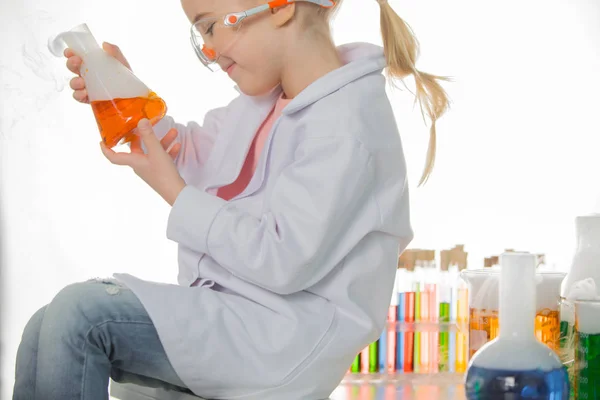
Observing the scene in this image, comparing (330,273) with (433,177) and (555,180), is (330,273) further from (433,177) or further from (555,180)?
(555,180)

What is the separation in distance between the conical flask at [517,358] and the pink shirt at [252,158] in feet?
1.49

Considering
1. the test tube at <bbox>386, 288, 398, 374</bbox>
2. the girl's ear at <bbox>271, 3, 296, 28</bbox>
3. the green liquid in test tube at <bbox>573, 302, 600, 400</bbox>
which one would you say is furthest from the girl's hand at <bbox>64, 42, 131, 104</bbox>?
the test tube at <bbox>386, 288, 398, 374</bbox>

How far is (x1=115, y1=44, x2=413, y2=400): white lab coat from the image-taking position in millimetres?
948

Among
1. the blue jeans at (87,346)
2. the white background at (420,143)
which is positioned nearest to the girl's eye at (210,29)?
the blue jeans at (87,346)

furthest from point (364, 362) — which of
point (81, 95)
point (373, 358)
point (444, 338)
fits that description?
point (81, 95)

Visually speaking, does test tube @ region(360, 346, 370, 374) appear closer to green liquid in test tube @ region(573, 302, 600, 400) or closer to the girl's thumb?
green liquid in test tube @ region(573, 302, 600, 400)

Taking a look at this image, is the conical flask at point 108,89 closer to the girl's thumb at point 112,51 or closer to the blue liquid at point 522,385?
the girl's thumb at point 112,51

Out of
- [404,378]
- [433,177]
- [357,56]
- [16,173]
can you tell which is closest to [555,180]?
[433,177]

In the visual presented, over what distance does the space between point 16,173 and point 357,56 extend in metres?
1.22

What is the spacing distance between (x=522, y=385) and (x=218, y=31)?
0.63 metres

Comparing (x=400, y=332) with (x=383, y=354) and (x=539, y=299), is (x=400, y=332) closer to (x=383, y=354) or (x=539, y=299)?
(x=383, y=354)

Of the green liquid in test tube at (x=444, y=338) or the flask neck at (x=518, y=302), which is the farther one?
the green liquid in test tube at (x=444, y=338)

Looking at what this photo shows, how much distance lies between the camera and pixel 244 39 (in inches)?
42.6

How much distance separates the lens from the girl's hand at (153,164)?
1.04 metres
